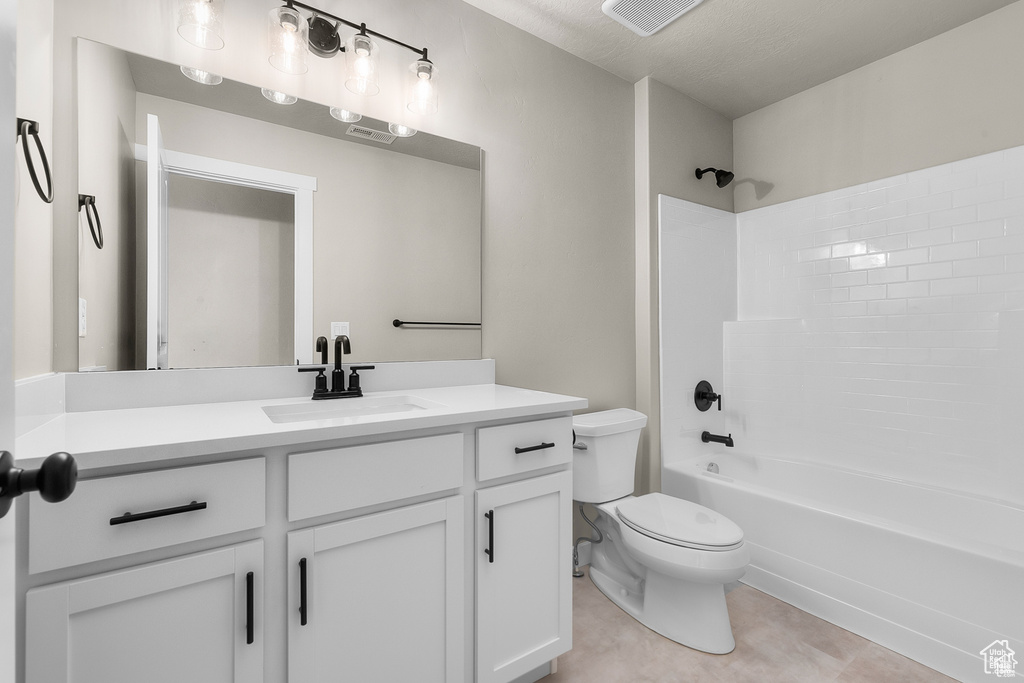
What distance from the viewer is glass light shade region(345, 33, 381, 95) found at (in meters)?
1.61

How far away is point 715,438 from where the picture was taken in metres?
2.62

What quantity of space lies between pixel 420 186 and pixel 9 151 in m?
1.36

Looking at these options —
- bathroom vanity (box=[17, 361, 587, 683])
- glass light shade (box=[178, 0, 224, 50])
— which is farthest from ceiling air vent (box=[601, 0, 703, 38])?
bathroom vanity (box=[17, 361, 587, 683])

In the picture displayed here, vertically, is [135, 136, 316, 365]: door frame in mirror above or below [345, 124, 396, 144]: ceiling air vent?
below

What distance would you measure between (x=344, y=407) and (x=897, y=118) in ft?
9.11

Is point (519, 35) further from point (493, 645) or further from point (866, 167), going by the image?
point (493, 645)

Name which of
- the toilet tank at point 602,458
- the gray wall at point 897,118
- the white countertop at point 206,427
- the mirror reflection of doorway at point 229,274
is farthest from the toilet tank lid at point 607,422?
the gray wall at point 897,118

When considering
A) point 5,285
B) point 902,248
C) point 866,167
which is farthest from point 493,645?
point 866,167

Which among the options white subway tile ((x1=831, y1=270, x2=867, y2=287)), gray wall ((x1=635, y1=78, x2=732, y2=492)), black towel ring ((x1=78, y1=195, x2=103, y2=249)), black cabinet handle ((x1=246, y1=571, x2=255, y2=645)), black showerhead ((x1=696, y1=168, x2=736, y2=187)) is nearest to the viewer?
black cabinet handle ((x1=246, y1=571, x2=255, y2=645))

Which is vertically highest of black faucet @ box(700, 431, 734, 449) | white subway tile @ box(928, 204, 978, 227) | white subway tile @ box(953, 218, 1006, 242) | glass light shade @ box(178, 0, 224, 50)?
glass light shade @ box(178, 0, 224, 50)

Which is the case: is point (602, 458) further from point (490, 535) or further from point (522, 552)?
point (490, 535)

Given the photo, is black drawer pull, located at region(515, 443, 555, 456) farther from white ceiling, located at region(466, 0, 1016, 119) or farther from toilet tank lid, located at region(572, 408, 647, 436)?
white ceiling, located at region(466, 0, 1016, 119)

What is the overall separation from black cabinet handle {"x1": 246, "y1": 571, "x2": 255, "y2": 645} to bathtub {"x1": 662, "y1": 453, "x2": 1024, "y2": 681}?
1.98m

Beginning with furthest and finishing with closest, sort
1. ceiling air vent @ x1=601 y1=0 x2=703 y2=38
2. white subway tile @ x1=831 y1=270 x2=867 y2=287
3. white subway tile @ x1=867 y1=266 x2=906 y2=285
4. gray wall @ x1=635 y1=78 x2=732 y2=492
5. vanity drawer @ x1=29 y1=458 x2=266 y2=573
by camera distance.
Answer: gray wall @ x1=635 y1=78 x2=732 y2=492 → white subway tile @ x1=831 y1=270 x2=867 y2=287 → white subway tile @ x1=867 y1=266 x2=906 y2=285 → ceiling air vent @ x1=601 y1=0 x2=703 y2=38 → vanity drawer @ x1=29 y1=458 x2=266 y2=573
